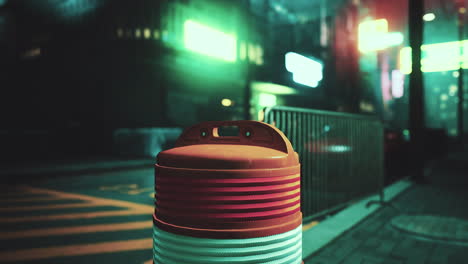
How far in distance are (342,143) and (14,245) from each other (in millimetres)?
4785

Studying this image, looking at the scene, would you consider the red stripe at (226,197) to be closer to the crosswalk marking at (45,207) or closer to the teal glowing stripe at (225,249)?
the teal glowing stripe at (225,249)

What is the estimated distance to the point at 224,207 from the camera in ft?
6.70

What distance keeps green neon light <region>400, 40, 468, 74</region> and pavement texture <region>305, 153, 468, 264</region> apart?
42.3ft

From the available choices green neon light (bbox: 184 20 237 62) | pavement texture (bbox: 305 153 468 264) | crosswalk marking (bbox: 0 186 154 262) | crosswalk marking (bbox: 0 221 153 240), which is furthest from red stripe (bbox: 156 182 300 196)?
green neon light (bbox: 184 20 237 62)

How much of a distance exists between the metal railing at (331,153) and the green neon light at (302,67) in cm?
417

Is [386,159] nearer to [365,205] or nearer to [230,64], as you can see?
[365,205]

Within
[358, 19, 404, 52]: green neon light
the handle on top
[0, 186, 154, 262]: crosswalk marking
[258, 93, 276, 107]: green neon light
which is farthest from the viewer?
[258, 93, 276, 107]: green neon light

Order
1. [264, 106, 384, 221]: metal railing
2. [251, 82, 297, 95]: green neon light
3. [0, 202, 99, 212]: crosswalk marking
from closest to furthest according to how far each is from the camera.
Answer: [264, 106, 384, 221]: metal railing, [0, 202, 99, 212]: crosswalk marking, [251, 82, 297, 95]: green neon light

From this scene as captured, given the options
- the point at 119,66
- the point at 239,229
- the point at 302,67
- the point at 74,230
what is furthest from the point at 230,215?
the point at 119,66

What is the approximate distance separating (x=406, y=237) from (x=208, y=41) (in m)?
19.1

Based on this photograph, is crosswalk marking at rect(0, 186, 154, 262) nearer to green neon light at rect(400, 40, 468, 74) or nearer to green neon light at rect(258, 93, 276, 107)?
green neon light at rect(400, 40, 468, 74)

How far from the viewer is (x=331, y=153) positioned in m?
5.36

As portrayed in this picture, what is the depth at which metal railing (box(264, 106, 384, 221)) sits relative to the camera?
14.7 ft

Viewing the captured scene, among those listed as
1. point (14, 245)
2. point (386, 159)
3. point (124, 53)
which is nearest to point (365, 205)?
point (14, 245)
